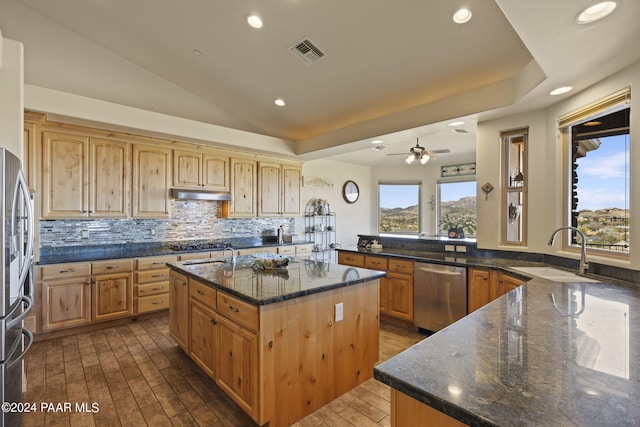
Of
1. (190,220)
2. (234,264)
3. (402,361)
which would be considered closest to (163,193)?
(190,220)

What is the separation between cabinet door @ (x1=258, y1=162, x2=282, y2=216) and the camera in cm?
540

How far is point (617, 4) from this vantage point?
61.3 inches

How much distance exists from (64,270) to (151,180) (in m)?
1.48

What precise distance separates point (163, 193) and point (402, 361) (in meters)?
4.26

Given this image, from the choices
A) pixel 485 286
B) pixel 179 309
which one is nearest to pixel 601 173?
pixel 485 286

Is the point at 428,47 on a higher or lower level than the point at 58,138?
higher

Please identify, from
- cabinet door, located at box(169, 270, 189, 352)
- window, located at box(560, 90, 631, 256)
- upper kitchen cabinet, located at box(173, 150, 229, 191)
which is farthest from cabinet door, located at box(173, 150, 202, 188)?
window, located at box(560, 90, 631, 256)

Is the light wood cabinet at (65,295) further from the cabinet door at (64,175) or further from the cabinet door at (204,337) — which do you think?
the cabinet door at (204,337)

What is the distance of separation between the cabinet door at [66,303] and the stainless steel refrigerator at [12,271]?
1.66m

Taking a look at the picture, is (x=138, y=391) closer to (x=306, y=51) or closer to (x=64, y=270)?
(x=64, y=270)

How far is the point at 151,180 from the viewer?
4258mm

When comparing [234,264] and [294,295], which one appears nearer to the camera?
[294,295]

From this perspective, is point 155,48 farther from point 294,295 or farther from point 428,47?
point 294,295

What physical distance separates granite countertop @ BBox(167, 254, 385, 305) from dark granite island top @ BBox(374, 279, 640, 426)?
1004mm
